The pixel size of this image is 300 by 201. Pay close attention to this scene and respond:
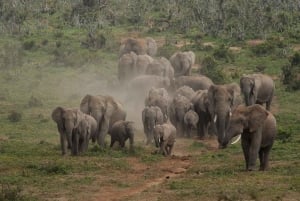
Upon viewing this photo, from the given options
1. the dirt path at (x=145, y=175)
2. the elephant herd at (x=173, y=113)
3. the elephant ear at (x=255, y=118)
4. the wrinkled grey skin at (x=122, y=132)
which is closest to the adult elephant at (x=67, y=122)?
the elephant herd at (x=173, y=113)

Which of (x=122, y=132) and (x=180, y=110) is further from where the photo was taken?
(x=180, y=110)

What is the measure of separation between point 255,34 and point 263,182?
34.6m

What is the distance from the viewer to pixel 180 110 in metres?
27.0

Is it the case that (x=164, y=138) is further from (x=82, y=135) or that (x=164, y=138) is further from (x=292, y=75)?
(x=292, y=75)

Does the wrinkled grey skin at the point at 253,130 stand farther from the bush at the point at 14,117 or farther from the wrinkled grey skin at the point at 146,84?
the wrinkled grey skin at the point at 146,84

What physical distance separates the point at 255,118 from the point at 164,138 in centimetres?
475

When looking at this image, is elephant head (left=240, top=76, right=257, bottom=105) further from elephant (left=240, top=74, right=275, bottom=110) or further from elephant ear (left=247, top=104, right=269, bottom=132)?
elephant ear (left=247, top=104, right=269, bottom=132)

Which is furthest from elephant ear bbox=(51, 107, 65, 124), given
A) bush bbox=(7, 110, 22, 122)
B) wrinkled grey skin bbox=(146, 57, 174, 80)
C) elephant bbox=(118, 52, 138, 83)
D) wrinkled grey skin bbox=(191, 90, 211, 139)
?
elephant bbox=(118, 52, 138, 83)

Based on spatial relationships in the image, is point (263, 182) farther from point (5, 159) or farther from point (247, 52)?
point (247, 52)

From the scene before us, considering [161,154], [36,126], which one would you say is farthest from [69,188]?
[36,126]

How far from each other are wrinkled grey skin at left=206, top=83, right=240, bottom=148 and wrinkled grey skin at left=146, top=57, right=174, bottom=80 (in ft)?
29.0

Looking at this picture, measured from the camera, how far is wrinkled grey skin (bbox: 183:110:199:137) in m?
26.2

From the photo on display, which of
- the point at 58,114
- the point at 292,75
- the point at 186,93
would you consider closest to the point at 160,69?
the point at 186,93

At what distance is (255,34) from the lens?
50094 millimetres
